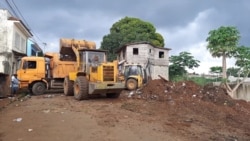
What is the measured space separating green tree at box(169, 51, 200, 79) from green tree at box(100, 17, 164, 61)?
4.37 metres

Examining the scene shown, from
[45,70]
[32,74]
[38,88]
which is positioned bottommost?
[38,88]

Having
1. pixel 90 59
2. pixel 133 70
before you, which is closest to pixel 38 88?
pixel 90 59

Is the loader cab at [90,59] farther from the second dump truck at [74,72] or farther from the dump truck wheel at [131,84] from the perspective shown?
the dump truck wheel at [131,84]

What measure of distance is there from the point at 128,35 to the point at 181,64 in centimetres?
899

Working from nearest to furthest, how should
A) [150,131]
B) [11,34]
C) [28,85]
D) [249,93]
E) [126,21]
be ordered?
[150,131], [28,85], [11,34], [249,93], [126,21]

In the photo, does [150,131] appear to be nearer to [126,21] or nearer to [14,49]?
[14,49]

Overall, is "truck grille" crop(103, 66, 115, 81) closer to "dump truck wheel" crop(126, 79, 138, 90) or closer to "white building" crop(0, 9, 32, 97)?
"dump truck wheel" crop(126, 79, 138, 90)

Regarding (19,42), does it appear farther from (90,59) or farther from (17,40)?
(90,59)

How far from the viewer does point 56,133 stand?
8.75 m

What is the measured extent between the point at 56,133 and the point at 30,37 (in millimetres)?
29834

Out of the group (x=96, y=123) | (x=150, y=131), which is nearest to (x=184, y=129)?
(x=150, y=131)

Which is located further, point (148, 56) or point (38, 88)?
point (148, 56)

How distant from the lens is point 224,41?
32375 mm

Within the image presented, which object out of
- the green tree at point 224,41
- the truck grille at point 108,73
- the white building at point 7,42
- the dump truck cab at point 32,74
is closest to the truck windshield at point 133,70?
the dump truck cab at point 32,74
